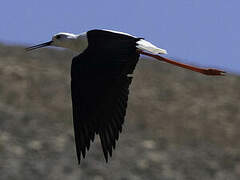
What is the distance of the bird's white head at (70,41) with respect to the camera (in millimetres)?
10492

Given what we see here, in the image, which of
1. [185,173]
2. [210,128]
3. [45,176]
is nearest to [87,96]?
[45,176]

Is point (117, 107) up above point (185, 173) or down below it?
above

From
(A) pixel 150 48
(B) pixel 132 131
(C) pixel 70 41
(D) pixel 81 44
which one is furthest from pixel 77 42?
(B) pixel 132 131

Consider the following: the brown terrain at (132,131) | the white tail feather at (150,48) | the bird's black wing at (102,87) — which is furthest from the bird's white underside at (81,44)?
the brown terrain at (132,131)

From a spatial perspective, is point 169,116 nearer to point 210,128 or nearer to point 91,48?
point 210,128

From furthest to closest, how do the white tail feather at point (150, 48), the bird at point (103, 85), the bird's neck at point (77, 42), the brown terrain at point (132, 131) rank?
the brown terrain at point (132, 131)
the bird's neck at point (77, 42)
the white tail feather at point (150, 48)
the bird at point (103, 85)

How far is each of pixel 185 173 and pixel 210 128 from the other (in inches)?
61.5

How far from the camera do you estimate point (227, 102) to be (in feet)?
68.1

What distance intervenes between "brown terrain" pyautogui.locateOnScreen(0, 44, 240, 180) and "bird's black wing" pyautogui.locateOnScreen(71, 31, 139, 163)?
628 cm

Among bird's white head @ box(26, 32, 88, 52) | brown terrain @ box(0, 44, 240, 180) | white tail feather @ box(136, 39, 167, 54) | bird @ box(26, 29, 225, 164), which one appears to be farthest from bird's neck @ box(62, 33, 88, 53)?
brown terrain @ box(0, 44, 240, 180)

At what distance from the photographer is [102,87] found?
9914 mm

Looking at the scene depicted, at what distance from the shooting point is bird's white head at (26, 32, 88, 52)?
10.5 m

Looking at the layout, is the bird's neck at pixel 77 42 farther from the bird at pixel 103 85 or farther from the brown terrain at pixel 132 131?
the brown terrain at pixel 132 131

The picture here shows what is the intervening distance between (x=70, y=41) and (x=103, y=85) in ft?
3.52
